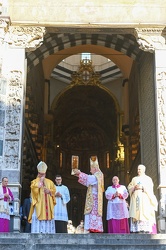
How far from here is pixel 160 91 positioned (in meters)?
12.7

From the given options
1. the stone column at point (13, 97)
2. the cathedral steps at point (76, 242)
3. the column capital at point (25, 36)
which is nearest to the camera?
the cathedral steps at point (76, 242)

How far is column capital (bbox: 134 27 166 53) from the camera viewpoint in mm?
13078

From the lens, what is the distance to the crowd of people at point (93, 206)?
10.3 meters

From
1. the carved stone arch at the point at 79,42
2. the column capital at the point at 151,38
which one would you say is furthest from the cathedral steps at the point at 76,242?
the carved stone arch at the point at 79,42

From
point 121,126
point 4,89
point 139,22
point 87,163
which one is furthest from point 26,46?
point 87,163

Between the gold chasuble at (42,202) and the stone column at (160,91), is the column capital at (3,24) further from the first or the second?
the gold chasuble at (42,202)

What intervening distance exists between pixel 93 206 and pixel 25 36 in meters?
5.22

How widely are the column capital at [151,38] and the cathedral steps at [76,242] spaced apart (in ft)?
21.5

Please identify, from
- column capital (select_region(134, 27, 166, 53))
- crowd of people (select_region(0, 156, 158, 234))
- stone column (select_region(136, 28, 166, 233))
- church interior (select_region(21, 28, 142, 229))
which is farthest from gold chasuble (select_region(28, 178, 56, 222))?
church interior (select_region(21, 28, 142, 229))

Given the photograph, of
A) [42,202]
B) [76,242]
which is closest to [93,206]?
[42,202]

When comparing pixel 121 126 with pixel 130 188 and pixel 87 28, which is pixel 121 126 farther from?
pixel 130 188

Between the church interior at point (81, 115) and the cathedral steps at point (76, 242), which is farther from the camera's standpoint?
the church interior at point (81, 115)

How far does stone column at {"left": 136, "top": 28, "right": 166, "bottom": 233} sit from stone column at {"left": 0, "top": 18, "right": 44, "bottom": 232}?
9.82 ft

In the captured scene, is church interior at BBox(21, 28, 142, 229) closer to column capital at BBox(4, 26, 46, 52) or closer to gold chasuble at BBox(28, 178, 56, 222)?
column capital at BBox(4, 26, 46, 52)
